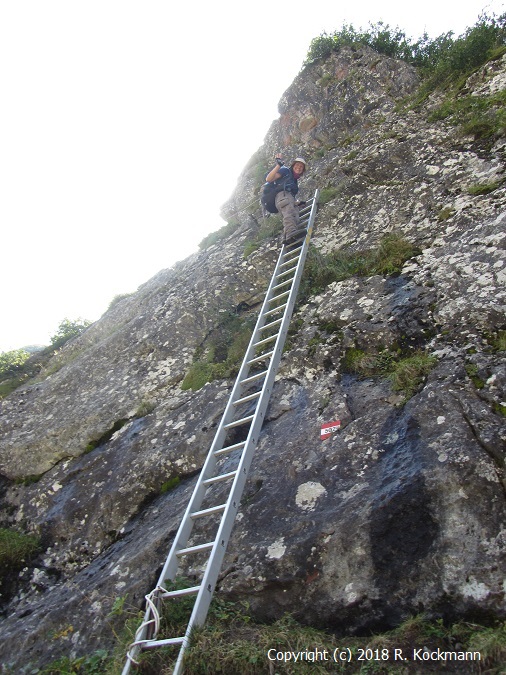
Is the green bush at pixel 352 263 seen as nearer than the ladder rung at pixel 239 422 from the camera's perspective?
No

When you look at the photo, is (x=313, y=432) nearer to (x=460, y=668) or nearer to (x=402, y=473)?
(x=402, y=473)

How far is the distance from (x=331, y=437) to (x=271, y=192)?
6233mm

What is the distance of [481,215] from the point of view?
20.2 feet

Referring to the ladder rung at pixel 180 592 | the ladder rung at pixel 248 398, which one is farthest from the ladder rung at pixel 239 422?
the ladder rung at pixel 180 592

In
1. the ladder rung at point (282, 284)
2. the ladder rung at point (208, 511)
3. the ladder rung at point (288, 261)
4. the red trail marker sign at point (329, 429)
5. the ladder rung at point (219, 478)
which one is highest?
the ladder rung at point (288, 261)

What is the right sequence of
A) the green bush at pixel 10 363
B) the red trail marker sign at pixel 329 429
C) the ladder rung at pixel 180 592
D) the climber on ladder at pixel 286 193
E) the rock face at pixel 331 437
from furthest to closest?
1. the green bush at pixel 10 363
2. the climber on ladder at pixel 286 193
3. the red trail marker sign at pixel 329 429
4. the ladder rung at pixel 180 592
5. the rock face at pixel 331 437

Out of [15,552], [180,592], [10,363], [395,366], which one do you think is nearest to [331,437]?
[395,366]

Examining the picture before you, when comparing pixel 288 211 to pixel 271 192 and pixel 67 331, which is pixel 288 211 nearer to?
pixel 271 192

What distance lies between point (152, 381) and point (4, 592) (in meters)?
3.35

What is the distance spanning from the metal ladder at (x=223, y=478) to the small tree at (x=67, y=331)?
7817 millimetres

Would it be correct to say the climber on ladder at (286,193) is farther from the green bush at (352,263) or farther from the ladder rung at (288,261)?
the green bush at (352,263)

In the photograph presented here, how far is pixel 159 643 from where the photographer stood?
140 inches

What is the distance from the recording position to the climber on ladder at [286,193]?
873 centimetres

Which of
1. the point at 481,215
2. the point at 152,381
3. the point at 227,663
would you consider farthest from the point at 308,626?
the point at 481,215
